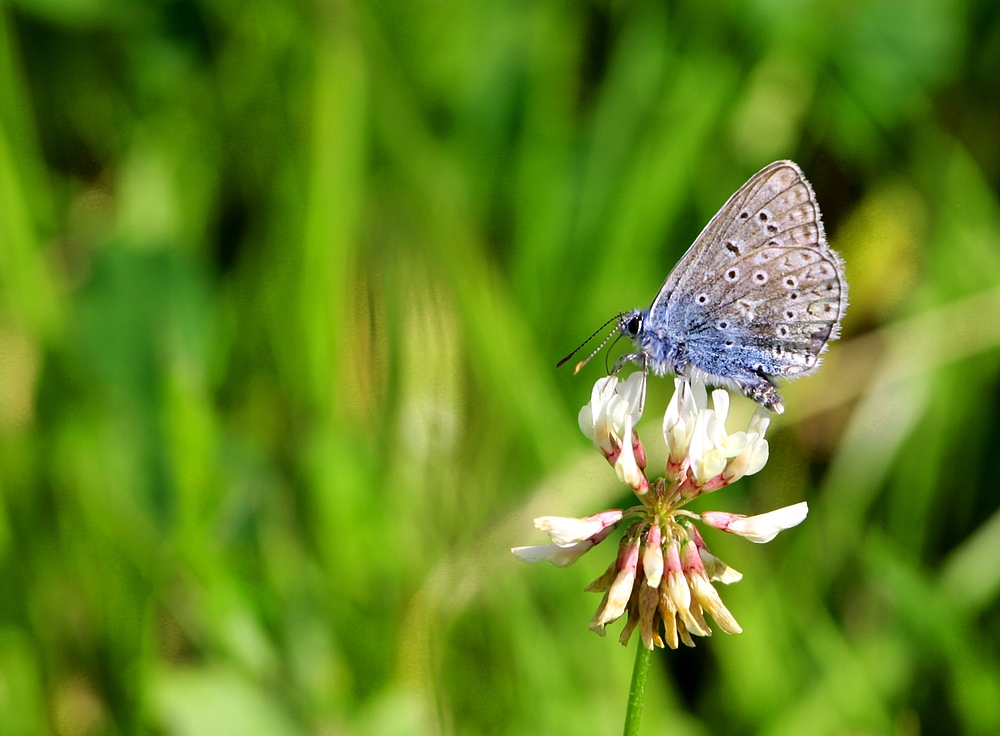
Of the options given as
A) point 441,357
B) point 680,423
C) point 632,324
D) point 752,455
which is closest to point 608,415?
point 680,423

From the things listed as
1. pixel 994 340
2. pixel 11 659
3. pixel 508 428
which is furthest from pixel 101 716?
pixel 994 340

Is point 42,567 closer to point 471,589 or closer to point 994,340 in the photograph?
point 471,589

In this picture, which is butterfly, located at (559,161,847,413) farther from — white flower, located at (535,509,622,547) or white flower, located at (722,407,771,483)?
white flower, located at (535,509,622,547)

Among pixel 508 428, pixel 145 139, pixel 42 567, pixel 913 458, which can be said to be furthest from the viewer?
pixel 145 139

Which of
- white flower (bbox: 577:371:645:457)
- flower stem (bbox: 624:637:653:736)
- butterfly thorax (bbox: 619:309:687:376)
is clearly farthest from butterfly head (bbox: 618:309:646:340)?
flower stem (bbox: 624:637:653:736)

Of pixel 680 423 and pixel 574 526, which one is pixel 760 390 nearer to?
pixel 680 423

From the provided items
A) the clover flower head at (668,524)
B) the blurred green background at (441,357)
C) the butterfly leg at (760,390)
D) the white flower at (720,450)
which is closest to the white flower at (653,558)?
the clover flower head at (668,524)
